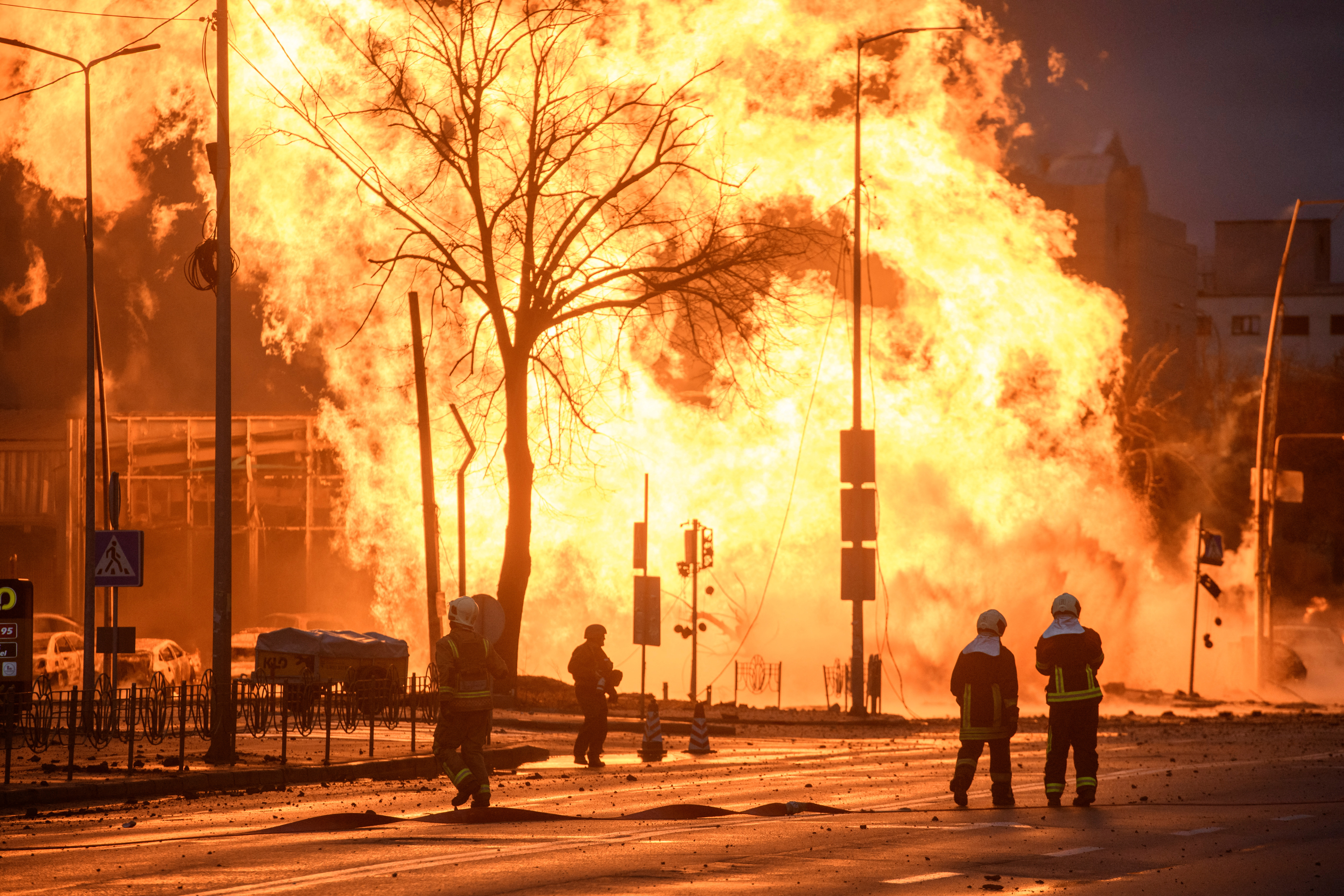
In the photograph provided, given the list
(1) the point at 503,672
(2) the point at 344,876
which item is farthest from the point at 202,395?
(2) the point at 344,876

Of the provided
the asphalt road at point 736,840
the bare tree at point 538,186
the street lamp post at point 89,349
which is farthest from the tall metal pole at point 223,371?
the bare tree at point 538,186

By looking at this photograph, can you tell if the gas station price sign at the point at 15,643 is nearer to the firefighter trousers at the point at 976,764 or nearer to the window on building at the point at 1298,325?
the firefighter trousers at the point at 976,764

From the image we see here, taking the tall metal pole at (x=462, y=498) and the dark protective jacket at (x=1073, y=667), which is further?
the tall metal pole at (x=462, y=498)

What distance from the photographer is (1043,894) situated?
27.6 feet

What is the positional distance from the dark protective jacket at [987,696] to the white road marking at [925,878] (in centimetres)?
398

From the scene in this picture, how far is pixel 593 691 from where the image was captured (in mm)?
19719

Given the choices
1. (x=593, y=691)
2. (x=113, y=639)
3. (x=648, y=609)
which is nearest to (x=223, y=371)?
(x=113, y=639)

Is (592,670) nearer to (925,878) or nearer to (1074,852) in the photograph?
(1074,852)

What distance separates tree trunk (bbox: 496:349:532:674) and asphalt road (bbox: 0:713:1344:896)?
9581 mm

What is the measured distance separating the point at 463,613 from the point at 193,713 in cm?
925

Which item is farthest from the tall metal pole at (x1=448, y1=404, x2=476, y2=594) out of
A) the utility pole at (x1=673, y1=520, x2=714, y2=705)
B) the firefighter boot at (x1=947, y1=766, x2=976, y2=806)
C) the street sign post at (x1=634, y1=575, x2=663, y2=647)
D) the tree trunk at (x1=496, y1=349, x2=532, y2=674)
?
the firefighter boot at (x1=947, y1=766, x2=976, y2=806)

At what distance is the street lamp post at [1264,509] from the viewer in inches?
1490

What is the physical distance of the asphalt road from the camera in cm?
888

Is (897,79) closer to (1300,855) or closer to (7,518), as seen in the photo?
(1300,855)
